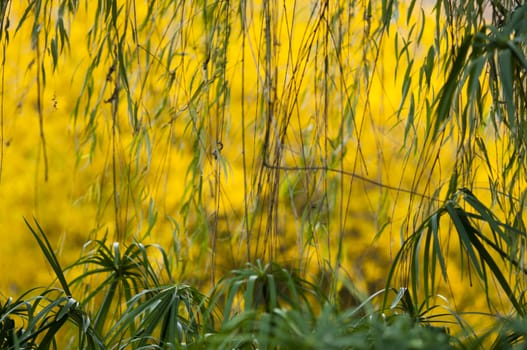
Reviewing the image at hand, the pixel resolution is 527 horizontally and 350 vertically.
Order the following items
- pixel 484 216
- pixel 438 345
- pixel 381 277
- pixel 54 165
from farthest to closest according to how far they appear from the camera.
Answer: pixel 381 277, pixel 54 165, pixel 484 216, pixel 438 345

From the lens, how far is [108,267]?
4.13ft

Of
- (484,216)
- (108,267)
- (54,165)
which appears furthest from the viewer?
(54,165)

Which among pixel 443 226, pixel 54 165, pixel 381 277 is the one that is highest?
pixel 54 165

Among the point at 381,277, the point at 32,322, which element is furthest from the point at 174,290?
the point at 381,277

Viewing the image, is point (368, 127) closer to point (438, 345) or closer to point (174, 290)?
point (174, 290)

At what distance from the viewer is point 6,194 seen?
11.4 ft

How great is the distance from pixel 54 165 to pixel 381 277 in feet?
4.82

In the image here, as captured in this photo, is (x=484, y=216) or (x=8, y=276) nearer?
(x=484, y=216)

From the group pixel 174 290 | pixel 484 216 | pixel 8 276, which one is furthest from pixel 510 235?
pixel 8 276

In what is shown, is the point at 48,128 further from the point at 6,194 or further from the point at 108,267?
the point at 108,267

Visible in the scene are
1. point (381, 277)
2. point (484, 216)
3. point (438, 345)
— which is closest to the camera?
point (438, 345)

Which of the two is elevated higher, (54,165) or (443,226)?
(54,165)

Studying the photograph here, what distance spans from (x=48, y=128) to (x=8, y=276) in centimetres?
63

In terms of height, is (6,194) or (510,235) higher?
(510,235)
